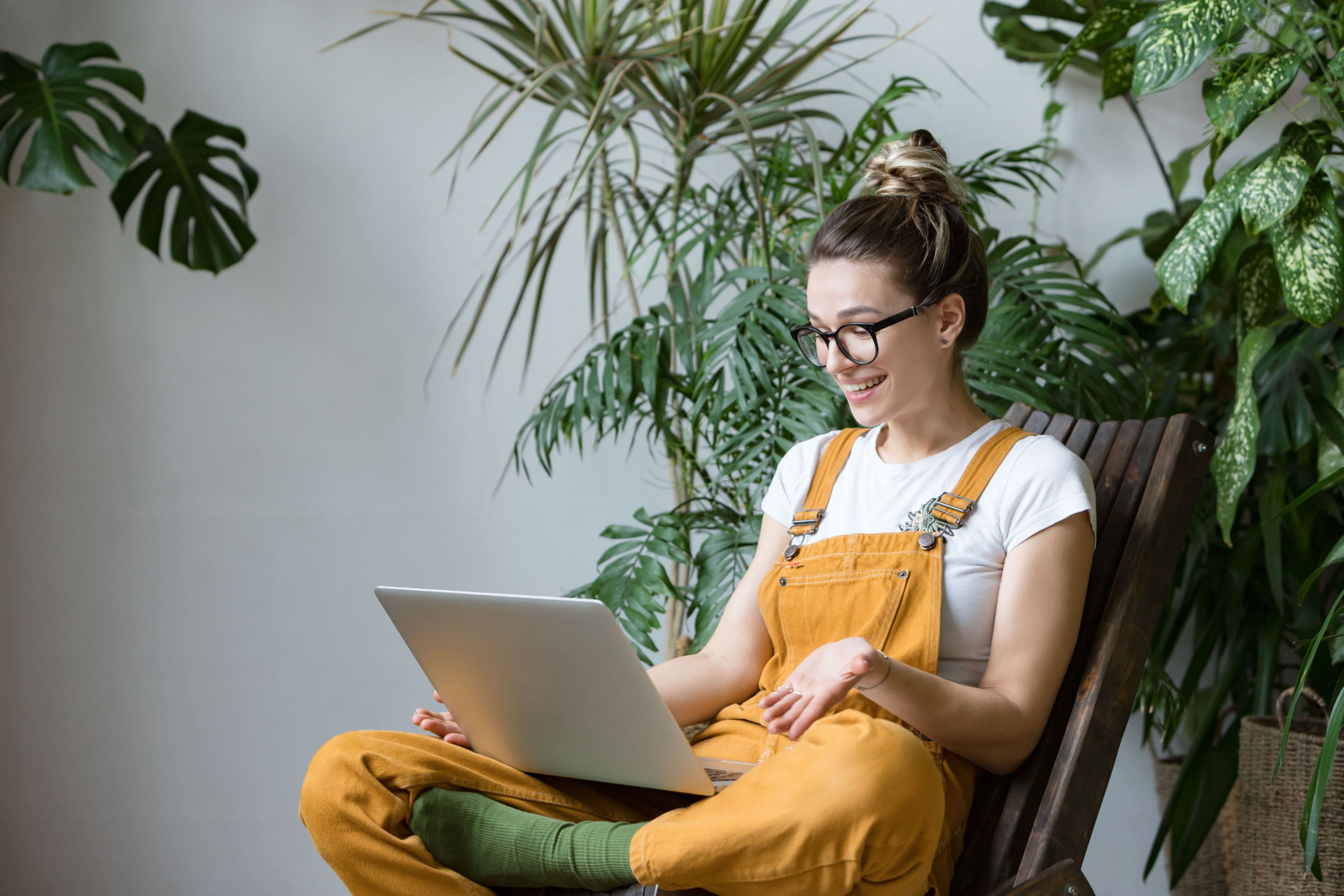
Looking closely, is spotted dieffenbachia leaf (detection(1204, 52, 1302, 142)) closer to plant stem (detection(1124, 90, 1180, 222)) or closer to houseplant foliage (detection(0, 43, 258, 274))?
plant stem (detection(1124, 90, 1180, 222))

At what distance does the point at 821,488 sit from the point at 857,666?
458 millimetres

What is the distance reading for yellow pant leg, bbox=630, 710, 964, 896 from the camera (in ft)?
3.01

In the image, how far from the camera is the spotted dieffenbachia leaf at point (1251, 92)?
61.3 inches

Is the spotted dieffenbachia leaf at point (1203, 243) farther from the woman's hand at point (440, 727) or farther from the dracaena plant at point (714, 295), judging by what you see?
the woman's hand at point (440, 727)

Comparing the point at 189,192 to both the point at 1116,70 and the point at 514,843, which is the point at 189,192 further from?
the point at 1116,70

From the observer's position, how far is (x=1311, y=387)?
200 cm

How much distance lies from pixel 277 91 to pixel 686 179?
1049 millimetres

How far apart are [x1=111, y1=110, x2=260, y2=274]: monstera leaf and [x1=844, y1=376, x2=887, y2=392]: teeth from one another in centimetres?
161

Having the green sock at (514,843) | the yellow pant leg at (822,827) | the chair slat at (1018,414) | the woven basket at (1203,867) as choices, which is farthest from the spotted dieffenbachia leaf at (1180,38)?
the woven basket at (1203,867)

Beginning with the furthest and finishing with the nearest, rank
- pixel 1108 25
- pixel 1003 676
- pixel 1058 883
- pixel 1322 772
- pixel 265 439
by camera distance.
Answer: pixel 265 439 < pixel 1108 25 < pixel 1322 772 < pixel 1003 676 < pixel 1058 883

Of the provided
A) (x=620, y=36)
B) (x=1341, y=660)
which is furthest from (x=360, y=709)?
(x=1341, y=660)

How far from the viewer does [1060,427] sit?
4.87ft

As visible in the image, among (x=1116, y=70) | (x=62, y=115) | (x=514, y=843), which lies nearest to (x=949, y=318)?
(x=514, y=843)

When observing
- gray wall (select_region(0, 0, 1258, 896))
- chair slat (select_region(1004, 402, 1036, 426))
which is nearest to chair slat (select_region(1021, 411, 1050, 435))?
chair slat (select_region(1004, 402, 1036, 426))
